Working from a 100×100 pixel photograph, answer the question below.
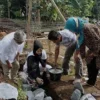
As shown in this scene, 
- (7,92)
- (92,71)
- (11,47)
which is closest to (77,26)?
(92,71)

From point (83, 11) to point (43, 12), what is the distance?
9.16 feet

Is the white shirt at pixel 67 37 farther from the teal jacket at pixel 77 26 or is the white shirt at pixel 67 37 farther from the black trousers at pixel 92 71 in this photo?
the black trousers at pixel 92 71

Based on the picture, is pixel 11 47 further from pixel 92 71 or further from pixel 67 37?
pixel 92 71

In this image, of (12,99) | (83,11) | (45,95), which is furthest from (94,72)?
(83,11)

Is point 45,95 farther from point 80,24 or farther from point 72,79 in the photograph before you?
point 80,24

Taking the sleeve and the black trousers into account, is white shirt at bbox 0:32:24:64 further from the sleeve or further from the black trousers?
the black trousers

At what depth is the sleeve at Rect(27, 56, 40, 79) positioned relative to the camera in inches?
209

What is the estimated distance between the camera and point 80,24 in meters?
5.41

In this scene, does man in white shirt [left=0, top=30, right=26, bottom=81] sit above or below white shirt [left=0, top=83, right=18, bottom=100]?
above

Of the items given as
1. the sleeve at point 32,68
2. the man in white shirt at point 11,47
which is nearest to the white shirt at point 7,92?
the man in white shirt at point 11,47

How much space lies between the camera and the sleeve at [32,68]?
532 cm

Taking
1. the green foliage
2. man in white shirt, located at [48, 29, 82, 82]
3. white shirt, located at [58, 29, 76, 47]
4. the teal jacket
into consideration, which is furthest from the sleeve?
the green foliage

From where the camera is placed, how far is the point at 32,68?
532 centimetres

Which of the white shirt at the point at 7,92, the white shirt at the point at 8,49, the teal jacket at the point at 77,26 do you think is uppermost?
the teal jacket at the point at 77,26
